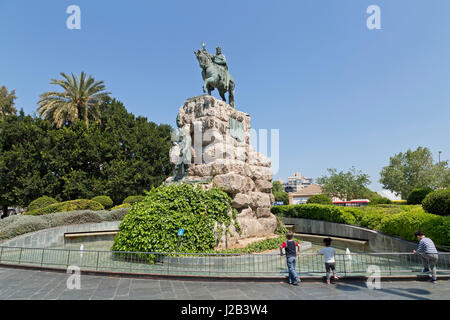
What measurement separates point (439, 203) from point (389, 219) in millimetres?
2051

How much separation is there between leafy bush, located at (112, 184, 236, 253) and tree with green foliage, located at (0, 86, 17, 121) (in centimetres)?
3089

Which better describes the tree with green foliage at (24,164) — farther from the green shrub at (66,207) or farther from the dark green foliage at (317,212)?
the dark green foliage at (317,212)

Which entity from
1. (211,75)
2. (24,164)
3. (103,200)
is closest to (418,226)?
(211,75)

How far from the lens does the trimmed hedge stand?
31.1 feet

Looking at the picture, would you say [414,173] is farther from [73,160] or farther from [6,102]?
[6,102]

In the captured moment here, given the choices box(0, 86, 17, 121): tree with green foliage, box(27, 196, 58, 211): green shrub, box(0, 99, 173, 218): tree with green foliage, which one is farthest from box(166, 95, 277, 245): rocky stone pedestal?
box(0, 86, 17, 121): tree with green foliage

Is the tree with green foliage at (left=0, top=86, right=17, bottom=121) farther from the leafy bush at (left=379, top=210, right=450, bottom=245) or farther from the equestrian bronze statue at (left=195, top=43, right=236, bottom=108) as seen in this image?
the leafy bush at (left=379, top=210, right=450, bottom=245)

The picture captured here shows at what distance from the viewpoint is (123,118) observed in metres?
29.6

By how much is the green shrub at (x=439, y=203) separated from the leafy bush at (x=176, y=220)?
828cm

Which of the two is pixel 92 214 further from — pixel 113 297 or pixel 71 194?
pixel 113 297

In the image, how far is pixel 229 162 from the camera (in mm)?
12227
